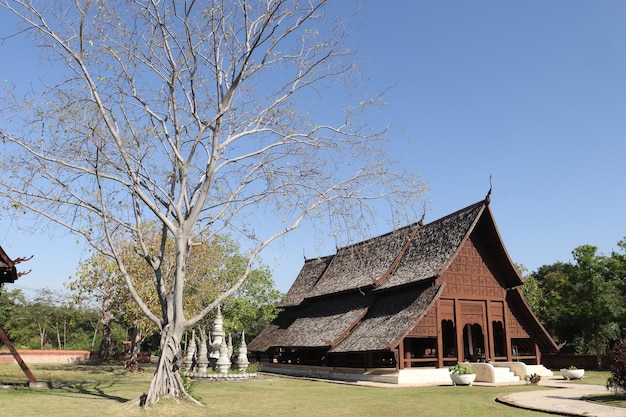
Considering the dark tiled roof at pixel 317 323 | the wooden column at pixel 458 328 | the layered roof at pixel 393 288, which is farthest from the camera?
the dark tiled roof at pixel 317 323

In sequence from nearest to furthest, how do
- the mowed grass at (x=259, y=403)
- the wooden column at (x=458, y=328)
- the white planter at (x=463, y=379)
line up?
the mowed grass at (x=259, y=403) < the white planter at (x=463, y=379) < the wooden column at (x=458, y=328)

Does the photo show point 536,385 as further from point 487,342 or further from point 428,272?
point 428,272

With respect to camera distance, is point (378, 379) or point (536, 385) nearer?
point (536, 385)

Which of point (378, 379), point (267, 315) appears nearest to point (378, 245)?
point (378, 379)

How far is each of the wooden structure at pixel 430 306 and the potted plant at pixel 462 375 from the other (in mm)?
2340

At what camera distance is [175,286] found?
468 inches

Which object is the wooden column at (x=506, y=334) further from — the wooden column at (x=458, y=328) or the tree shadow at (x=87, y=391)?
the tree shadow at (x=87, y=391)

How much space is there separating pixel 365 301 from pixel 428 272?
A: 4.91 meters

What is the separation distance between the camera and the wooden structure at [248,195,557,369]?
920 inches

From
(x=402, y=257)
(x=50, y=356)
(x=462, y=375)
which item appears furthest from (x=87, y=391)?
(x=50, y=356)

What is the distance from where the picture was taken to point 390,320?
2398cm

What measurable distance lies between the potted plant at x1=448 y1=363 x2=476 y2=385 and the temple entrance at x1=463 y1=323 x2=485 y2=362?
25.6 feet

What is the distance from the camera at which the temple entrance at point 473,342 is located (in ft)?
92.9

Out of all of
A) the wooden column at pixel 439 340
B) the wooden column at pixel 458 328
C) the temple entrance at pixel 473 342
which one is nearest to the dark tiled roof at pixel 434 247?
the wooden column at pixel 439 340
